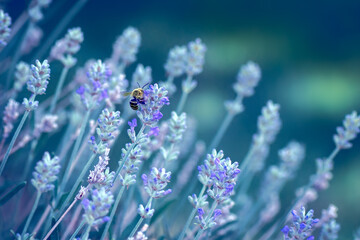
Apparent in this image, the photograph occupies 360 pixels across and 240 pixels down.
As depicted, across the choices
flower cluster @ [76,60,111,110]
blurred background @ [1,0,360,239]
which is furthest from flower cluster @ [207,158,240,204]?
blurred background @ [1,0,360,239]

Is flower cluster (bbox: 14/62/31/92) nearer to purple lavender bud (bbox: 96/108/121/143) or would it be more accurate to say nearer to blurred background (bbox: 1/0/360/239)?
purple lavender bud (bbox: 96/108/121/143)

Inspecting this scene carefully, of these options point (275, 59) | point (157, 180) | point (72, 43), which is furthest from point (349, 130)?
point (275, 59)

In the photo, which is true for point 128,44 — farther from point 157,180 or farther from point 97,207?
point 97,207

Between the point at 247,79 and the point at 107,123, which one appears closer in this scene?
the point at 107,123

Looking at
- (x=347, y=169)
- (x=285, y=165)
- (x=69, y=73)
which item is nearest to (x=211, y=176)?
(x=285, y=165)

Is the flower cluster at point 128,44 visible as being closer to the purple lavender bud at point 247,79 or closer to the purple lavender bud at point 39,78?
the purple lavender bud at point 247,79
